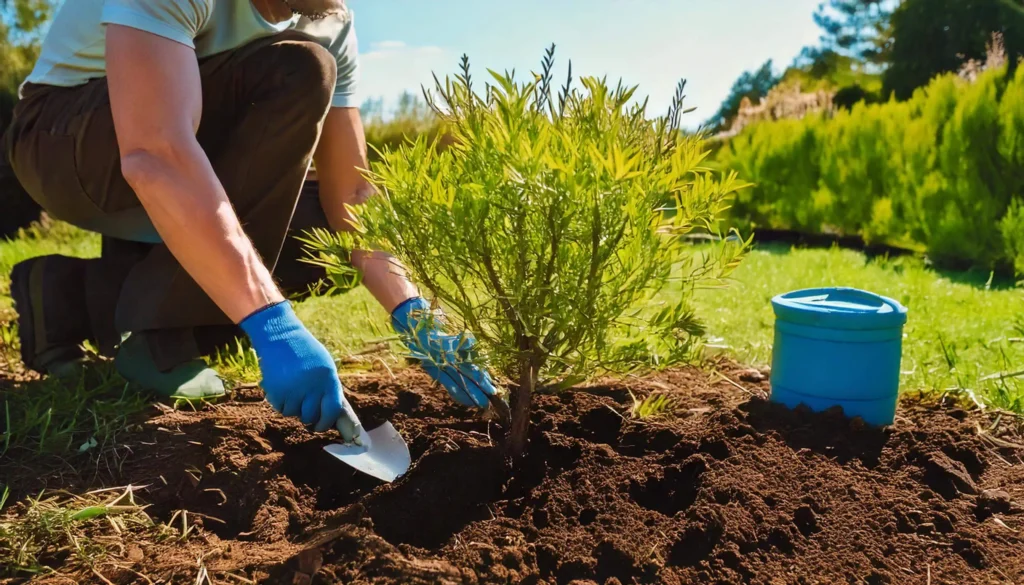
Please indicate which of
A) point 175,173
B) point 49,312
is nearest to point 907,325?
point 175,173

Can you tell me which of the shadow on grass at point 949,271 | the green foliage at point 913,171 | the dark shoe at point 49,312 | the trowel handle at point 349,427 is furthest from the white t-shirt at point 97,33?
the green foliage at point 913,171

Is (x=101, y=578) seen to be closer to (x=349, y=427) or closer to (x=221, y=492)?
(x=221, y=492)

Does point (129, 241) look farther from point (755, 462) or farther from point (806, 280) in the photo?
point (806, 280)

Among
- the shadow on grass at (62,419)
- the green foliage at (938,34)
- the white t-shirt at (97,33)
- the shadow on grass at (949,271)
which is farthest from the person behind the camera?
the green foliage at (938,34)

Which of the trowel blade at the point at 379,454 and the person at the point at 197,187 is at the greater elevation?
the person at the point at 197,187

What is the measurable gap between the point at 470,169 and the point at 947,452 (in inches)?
58.0

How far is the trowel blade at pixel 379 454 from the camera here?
1790mm

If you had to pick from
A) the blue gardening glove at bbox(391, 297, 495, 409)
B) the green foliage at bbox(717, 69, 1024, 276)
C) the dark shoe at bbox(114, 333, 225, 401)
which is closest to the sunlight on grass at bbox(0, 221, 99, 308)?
the dark shoe at bbox(114, 333, 225, 401)

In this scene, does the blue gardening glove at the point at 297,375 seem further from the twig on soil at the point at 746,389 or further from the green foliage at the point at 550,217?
the twig on soil at the point at 746,389

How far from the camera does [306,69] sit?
2.52 m

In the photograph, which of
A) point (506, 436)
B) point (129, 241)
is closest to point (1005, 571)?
point (506, 436)

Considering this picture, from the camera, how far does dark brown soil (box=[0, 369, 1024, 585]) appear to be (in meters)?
1.55

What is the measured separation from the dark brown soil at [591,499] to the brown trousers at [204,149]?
21.0 inches

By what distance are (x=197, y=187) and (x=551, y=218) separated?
3.14ft
